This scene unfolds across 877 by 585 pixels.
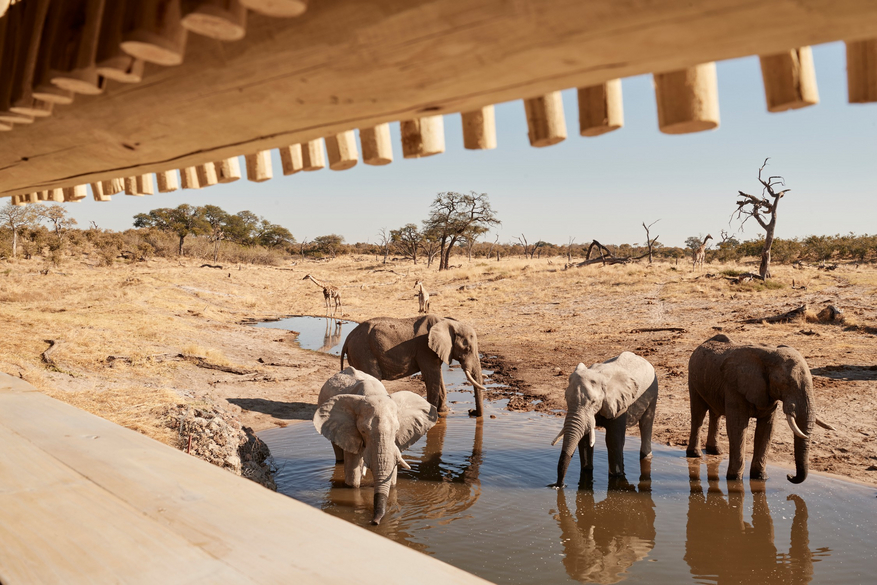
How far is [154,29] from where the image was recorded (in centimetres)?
106

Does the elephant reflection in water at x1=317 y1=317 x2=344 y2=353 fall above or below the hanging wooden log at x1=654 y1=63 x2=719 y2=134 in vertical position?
below

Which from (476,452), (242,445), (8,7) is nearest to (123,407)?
(242,445)

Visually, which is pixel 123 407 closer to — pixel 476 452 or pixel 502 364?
pixel 476 452

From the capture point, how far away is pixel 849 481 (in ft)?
24.2

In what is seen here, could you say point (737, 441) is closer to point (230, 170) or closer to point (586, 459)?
point (586, 459)

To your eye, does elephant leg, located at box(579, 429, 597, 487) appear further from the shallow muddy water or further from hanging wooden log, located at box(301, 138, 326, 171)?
hanging wooden log, located at box(301, 138, 326, 171)

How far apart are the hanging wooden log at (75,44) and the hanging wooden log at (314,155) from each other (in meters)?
0.60

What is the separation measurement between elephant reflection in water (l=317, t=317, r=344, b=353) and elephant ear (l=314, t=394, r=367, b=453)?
34.5 feet

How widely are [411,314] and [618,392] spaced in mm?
19087

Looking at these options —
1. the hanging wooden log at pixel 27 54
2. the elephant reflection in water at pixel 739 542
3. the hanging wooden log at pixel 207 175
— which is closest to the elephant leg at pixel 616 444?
the elephant reflection in water at pixel 739 542

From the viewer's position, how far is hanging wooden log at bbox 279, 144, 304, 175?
1.92 m

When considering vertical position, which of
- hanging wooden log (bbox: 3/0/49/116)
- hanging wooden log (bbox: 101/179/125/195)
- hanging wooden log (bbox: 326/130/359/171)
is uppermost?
hanging wooden log (bbox: 3/0/49/116)

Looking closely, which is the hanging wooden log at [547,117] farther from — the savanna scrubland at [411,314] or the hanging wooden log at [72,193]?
the savanna scrubland at [411,314]

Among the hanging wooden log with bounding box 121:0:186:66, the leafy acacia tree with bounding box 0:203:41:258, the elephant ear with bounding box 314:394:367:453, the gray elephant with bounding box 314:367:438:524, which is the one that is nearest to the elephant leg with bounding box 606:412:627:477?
the gray elephant with bounding box 314:367:438:524
